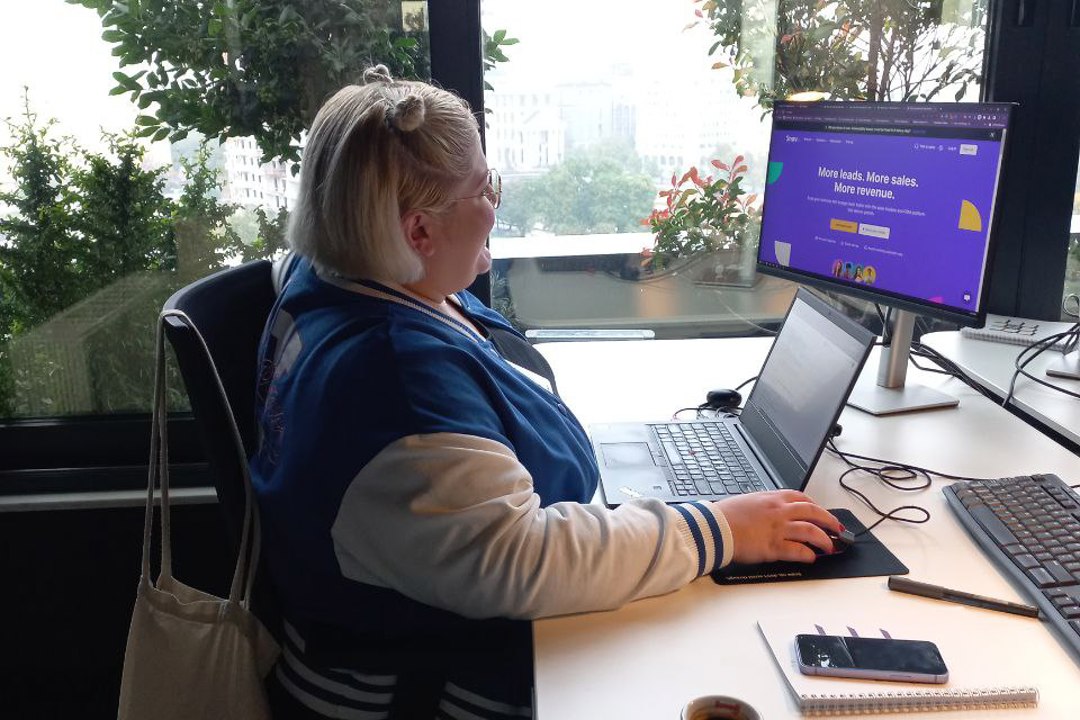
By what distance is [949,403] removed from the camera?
1.72 metres

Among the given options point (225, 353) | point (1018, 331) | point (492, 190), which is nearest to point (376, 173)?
point (492, 190)

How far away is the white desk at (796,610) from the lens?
3.01ft

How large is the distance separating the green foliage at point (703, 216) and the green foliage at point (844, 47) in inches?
8.5

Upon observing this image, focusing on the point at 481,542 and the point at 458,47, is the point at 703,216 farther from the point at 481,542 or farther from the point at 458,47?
the point at 481,542

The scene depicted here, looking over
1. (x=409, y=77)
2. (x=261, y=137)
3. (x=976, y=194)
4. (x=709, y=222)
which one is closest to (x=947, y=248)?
(x=976, y=194)

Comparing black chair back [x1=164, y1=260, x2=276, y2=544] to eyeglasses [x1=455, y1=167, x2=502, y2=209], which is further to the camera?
eyeglasses [x1=455, y1=167, x2=502, y2=209]

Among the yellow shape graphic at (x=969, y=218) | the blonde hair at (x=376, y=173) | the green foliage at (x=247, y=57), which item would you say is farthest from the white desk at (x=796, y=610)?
the green foliage at (x=247, y=57)

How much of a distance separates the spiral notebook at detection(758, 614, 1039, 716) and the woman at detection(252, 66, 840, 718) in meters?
0.15

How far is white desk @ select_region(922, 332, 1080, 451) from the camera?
159cm

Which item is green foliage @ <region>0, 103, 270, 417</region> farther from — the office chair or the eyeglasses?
the eyeglasses

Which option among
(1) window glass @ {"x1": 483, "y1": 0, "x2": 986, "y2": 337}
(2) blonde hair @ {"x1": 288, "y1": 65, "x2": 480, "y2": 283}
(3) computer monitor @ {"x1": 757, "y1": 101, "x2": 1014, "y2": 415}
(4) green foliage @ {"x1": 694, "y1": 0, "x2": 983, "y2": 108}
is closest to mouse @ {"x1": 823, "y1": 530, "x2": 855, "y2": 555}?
(3) computer monitor @ {"x1": 757, "y1": 101, "x2": 1014, "y2": 415}

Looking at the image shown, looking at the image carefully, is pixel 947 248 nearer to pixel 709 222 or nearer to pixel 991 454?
pixel 991 454

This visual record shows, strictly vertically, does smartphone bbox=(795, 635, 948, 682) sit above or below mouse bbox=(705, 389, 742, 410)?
below

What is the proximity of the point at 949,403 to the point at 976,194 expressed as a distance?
1.38ft
